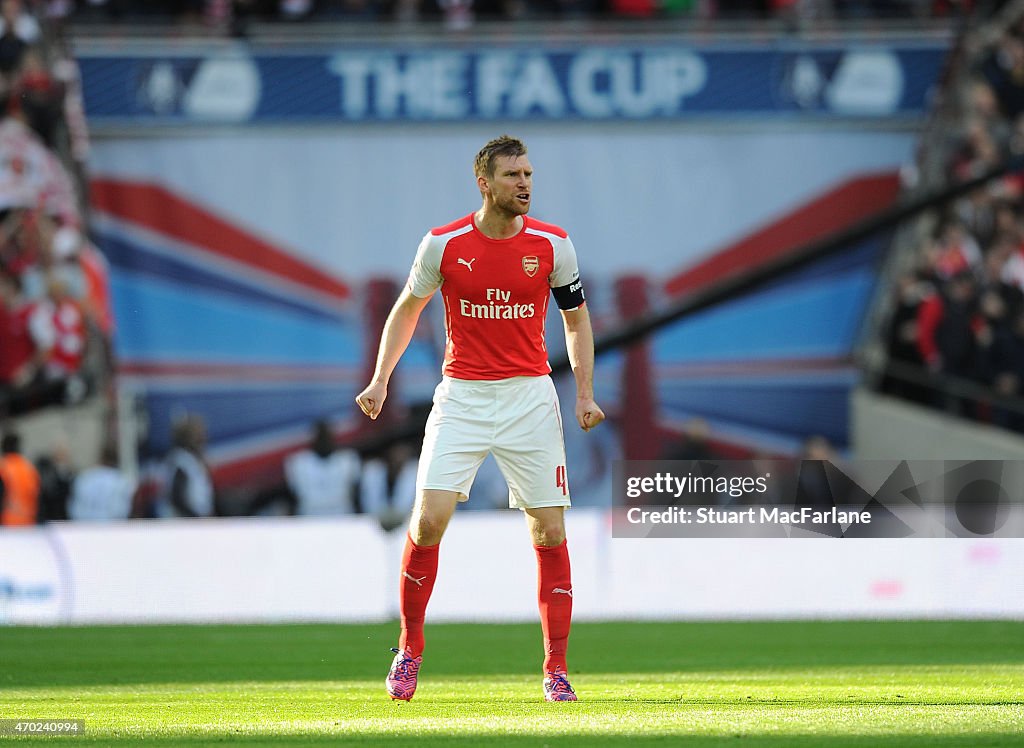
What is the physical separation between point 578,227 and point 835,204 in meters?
2.85

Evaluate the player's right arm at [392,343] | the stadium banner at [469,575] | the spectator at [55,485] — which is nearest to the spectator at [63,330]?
the spectator at [55,485]

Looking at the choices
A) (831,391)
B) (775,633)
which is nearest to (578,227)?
(831,391)

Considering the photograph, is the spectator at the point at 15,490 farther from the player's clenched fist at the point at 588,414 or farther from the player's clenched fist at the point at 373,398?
the player's clenched fist at the point at 588,414

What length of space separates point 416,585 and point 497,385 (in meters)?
0.88

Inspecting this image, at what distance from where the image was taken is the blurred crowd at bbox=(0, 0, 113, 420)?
54.1ft

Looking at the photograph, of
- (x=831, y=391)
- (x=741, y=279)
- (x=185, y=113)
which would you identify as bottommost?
(x=831, y=391)

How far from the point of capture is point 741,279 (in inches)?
679

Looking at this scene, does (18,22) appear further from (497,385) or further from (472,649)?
(497,385)

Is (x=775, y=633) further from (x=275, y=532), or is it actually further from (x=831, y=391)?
(x=831, y=391)

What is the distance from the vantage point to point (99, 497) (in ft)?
48.3

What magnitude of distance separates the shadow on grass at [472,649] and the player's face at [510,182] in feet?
9.14

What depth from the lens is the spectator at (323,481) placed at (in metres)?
14.8

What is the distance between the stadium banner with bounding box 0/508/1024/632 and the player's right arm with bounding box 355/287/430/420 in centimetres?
584

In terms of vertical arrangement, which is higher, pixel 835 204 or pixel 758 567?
pixel 835 204
